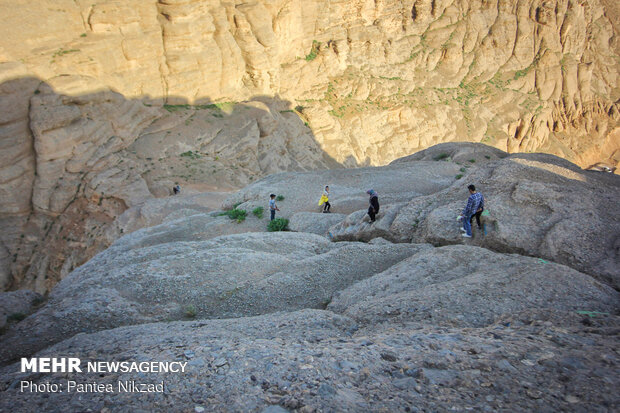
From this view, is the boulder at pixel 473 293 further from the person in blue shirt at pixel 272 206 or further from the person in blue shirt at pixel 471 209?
the person in blue shirt at pixel 272 206

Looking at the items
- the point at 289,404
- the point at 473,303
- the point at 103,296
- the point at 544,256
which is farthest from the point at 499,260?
the point at 103,296

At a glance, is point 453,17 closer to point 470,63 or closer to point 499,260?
point 470,63

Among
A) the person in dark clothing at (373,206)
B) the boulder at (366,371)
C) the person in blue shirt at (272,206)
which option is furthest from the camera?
the person in blue shirt at (272,206)

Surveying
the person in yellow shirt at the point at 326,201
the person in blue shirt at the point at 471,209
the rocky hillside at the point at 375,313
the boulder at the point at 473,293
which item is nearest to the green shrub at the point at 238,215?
the person in yellow shirt at the point at 326,201

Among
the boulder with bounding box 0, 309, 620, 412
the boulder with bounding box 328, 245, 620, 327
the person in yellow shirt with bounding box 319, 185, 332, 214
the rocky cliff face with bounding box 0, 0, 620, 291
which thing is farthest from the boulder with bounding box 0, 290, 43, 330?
the rocky cliff face with bounding box 0, 0, 620, 291

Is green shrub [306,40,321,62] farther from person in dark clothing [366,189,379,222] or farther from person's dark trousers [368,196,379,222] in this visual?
person's dark trousers [368,196,379,222]

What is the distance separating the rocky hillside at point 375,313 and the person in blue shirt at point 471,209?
29 cm

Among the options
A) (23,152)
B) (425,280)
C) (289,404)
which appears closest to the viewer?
(289,404)

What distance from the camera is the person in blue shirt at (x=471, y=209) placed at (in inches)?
366

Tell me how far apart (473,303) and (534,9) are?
6728 centimetres

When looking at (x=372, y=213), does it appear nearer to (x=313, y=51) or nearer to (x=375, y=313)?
(x=375, y=313)

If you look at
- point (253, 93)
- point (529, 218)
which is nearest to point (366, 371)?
point (529, 218)

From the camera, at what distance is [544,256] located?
832 cm

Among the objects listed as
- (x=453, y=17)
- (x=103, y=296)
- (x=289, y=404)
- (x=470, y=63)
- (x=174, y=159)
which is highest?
(x=453, y=17)
